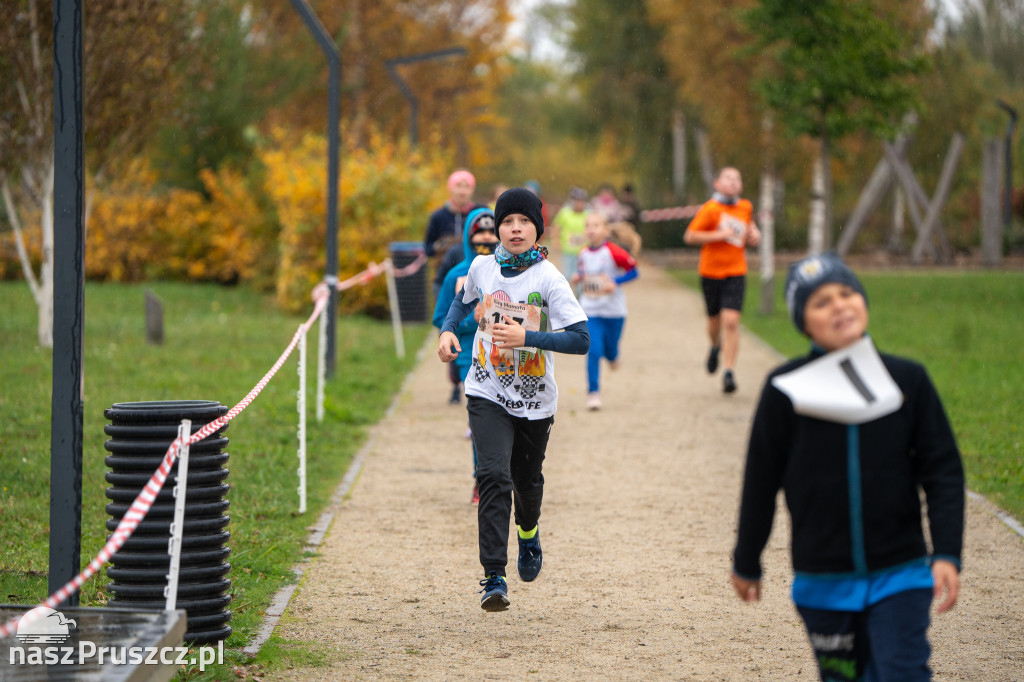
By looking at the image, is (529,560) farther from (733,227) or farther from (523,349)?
(733,227)

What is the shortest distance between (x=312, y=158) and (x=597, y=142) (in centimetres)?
3078

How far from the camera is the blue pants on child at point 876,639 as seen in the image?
3.40 meters

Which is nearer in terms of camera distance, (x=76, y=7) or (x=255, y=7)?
(x=76, y=7)

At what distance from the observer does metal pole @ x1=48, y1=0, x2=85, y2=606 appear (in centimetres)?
466

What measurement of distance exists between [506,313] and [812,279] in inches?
92.2

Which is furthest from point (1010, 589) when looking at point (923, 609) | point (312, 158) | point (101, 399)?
point (312, 158)

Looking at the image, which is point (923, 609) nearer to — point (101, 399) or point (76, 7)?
point (76, 7)

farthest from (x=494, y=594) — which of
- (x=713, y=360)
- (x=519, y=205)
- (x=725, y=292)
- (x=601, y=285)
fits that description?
(x=713, y=360)

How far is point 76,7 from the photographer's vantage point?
15.2 feet

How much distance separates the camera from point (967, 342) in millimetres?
17078

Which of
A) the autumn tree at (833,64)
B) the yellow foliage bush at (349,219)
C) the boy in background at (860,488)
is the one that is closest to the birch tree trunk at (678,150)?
the autumn tree at (833,64)

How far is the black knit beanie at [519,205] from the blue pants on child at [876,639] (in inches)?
104

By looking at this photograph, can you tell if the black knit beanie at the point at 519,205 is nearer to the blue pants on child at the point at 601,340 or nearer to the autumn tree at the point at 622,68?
the blue pants on child at the point at 601,340

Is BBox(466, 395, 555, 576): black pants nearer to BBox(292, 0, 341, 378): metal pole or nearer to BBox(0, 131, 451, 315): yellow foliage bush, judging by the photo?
BBox(292, 0, 341, 378): metal pole
